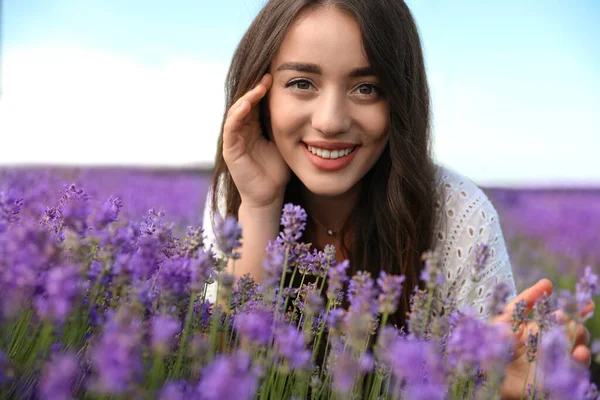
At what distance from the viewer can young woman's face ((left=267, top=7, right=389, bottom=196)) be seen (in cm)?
210

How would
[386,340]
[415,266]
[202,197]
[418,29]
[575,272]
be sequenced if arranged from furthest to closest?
[202,197] < [575,272] < [418,29] < [415,266] < [386,340]

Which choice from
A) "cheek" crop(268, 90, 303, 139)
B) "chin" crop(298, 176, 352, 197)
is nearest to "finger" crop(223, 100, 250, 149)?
"cheek" crop(268, 90, 303, 139)

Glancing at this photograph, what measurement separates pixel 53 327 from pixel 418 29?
2.10 meters

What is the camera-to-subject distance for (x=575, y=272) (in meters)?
5.11

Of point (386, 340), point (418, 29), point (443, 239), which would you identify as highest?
point (418, 29)

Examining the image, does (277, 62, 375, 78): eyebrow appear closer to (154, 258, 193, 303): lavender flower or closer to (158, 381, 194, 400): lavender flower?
(154, 258, 193, 303): lavender flower

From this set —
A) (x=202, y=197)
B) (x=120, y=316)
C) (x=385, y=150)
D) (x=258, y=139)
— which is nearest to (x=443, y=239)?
(x=385, y=150)

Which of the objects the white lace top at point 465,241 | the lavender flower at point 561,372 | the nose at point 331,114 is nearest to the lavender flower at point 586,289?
the lavender flower at point 561,372

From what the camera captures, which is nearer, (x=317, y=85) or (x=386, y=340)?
(x=386, y=340)

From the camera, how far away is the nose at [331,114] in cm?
207

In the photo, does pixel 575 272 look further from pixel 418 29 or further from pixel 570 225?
pixel 418 29

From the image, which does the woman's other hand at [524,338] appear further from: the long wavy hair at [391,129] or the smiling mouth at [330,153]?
the smiling mouth at [330,153]

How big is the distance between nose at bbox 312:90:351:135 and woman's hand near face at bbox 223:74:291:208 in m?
0.29

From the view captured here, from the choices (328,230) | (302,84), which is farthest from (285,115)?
(328,230)
